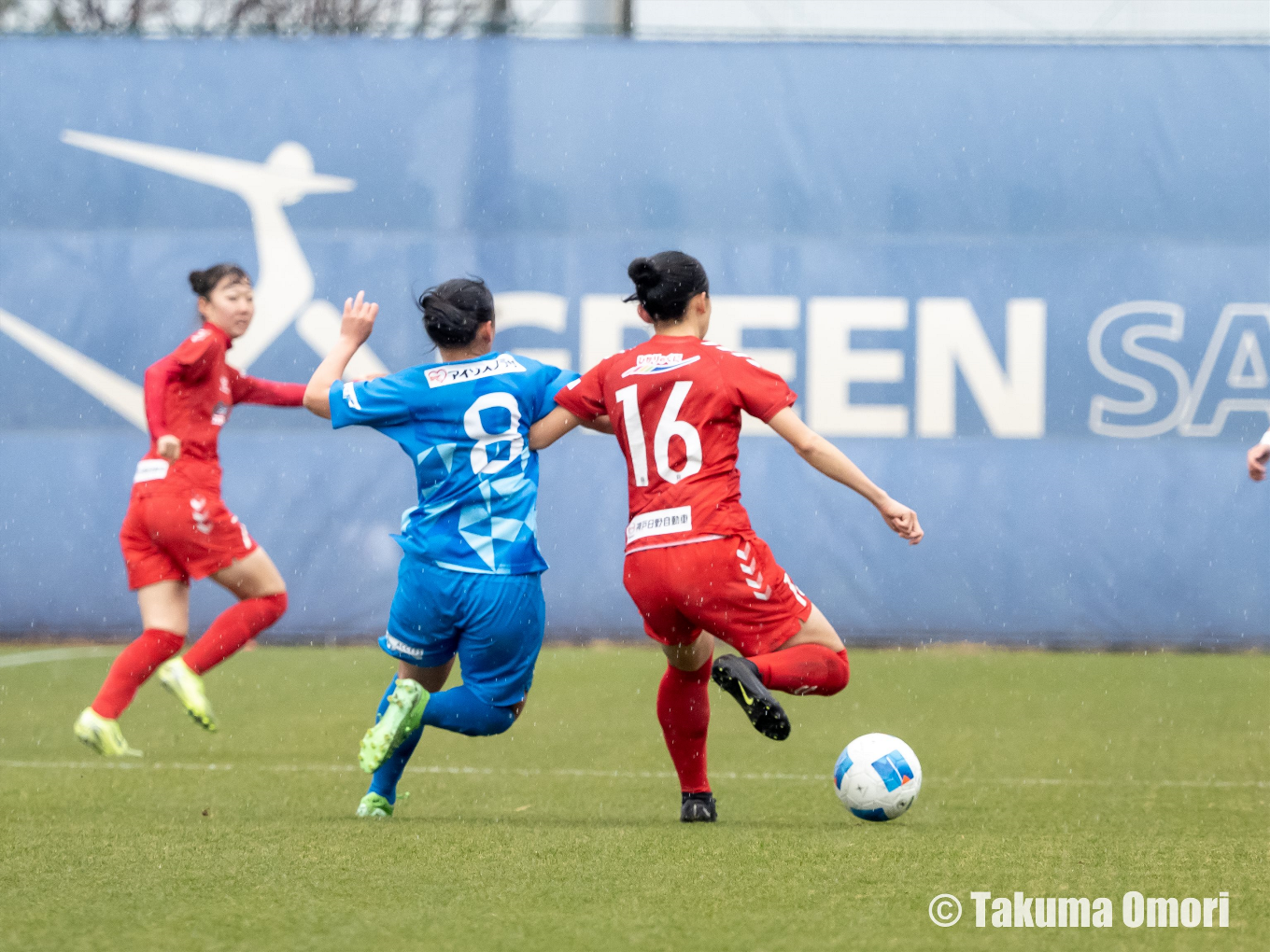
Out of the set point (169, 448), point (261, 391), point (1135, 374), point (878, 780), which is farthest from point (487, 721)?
point (1135, 374)

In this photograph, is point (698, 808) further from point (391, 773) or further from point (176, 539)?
point (176, 539)

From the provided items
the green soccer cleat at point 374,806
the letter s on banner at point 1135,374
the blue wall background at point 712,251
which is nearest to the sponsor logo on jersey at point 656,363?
the green soccer cleat at point 374,806

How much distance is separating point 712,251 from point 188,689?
209 inches

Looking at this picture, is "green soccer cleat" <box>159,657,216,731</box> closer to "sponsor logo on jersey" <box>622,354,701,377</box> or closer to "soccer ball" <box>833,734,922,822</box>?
"sponsor logo on jersey" <box>622,354,701,377</box>

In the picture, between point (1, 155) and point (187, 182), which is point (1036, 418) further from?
point (1, 155)

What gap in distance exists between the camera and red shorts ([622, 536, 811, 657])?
13.1ft

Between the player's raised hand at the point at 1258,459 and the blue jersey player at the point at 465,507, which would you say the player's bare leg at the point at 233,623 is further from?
the player's raised hand at the point at 1258,459

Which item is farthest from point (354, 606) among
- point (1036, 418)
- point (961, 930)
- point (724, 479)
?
point (961, 930)

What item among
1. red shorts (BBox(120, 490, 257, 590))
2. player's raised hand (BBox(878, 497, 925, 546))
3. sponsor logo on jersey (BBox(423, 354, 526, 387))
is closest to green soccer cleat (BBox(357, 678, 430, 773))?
sponsor logo on jersey (BBox(423, 354, 526, 387))

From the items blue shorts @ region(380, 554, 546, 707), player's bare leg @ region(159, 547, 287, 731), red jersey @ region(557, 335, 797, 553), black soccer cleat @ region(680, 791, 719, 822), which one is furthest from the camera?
player's bare leg @ region(159, 547, 287, 731)

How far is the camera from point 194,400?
5.62 meters

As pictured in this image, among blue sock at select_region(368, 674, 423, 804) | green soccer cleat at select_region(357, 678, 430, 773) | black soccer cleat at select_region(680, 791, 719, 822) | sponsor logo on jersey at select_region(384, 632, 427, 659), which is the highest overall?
sponsor logo on jersey at select_region(384, 632, 427, 659)

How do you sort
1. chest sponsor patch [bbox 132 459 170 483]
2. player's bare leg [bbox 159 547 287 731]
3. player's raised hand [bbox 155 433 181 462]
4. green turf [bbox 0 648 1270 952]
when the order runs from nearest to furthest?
green turf [bbox 0 648 1270 952] → player's raised hand [bbox 155 433 181 462] → player's bare leg [bbox 159 547 287 731] → chest sponsor patch [bbox 132 459 170 483]
